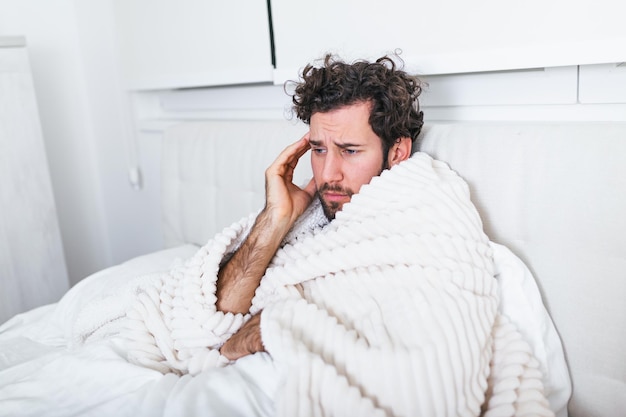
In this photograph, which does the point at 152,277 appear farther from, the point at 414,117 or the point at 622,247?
the point at 622,247

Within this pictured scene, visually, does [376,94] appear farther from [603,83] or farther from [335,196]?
[603,83]

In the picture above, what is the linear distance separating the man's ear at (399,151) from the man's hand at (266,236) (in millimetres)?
230

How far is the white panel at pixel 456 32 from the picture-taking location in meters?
1.16

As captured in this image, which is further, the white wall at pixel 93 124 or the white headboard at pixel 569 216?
the white wall at pixel 93 124

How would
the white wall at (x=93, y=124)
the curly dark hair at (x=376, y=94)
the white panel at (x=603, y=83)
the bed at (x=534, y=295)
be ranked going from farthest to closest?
the white wall at (x=93, y=124) < the curly dark hair at (x=376, y=94) < the white panel at (x=603, y=83) < the bed at (x=534, y=295)

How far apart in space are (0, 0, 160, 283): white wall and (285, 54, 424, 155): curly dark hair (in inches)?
61.7

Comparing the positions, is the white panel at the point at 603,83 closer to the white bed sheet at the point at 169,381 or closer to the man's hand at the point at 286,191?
the white bed sheet at the point at 169,381

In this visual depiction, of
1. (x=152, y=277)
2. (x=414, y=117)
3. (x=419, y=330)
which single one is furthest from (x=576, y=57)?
(x=152, y=277)

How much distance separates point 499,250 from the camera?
3.92ft

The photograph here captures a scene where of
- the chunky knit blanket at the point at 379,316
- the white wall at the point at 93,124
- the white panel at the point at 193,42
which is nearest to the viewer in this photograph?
the chunky knit blanket at the point at 379,316

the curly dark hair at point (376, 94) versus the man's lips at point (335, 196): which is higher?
the curly dark hair at point (376, 94)

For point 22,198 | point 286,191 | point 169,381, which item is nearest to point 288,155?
point 286,191

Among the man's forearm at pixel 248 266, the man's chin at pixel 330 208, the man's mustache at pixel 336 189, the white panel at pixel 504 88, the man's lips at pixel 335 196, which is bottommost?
the man's forearm at pixel 248 266

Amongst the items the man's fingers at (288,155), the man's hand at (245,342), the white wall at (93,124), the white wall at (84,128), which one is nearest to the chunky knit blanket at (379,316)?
the man's hand at (245,342)
